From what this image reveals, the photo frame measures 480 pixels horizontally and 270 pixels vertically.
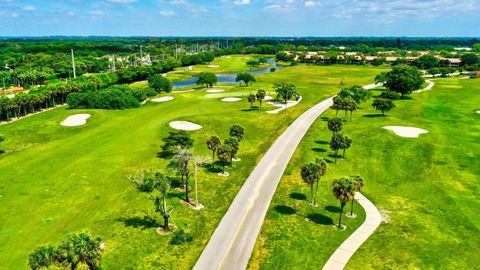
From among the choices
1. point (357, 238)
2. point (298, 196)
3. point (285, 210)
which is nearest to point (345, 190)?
point (357, 238)

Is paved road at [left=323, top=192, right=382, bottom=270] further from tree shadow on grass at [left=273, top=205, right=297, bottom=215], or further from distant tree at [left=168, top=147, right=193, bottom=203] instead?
distant tree at [left=168, top=147, right=193, bottom=203]

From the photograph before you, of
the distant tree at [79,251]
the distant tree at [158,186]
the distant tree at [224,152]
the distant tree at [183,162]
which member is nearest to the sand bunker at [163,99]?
the distant tree at [224,152]

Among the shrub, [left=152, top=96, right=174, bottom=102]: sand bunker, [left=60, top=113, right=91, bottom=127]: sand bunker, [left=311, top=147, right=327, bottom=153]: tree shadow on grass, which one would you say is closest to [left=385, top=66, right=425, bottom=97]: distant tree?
[left=311, top=147, right=327, bottom=153]: tree shadow on grass

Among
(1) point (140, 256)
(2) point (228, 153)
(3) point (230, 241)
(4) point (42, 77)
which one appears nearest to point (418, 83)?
(2) point (228, 153)

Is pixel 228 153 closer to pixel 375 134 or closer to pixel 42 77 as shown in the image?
pixel 375 134

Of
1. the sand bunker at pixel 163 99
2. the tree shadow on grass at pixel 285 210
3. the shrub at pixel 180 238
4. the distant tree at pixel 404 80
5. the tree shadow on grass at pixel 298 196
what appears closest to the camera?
the shrub at pixel 180 238

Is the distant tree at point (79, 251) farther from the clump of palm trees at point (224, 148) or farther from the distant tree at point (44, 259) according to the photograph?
the clump of palm trees at point (224, 148)

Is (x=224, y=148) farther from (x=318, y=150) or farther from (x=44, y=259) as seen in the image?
(x=44, y=259)
